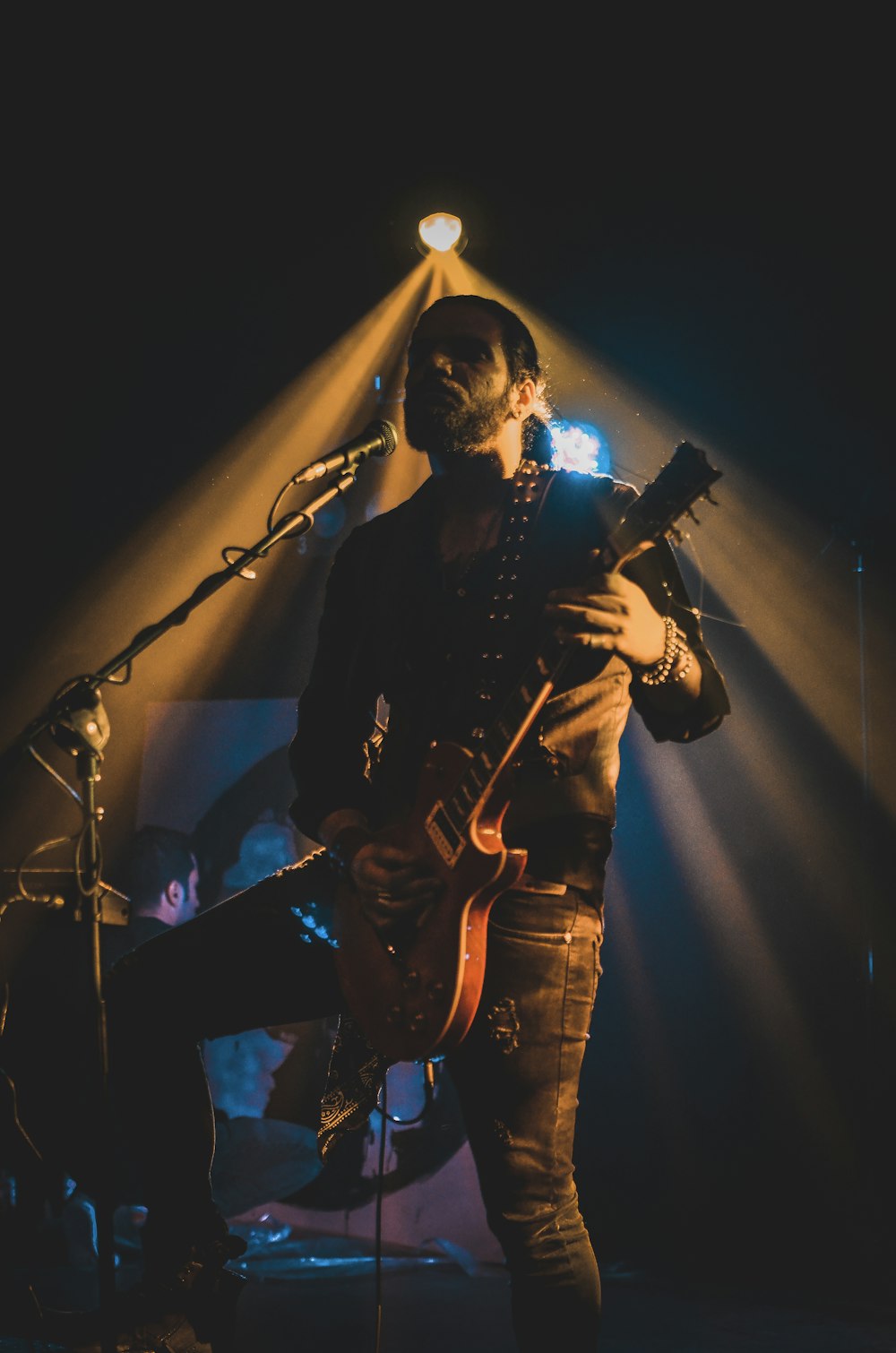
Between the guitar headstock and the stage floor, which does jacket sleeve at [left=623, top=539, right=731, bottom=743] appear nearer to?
the guitar headstock

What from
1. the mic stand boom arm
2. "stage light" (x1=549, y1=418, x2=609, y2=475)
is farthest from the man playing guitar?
"stage light" (x1=549, y1=418, x2=609, y2=475)

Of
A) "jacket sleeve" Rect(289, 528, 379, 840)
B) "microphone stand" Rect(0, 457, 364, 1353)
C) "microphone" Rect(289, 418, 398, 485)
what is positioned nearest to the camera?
"microphone stand" Rect(0, 457, 364, 1353)

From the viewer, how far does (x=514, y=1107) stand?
5.76 ft

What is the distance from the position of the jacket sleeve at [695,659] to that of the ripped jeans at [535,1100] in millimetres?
348

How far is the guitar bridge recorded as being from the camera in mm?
1789

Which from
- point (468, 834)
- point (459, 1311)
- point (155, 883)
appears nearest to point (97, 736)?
point (468, 834)

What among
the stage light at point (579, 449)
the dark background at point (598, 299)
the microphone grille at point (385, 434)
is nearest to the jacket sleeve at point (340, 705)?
the microphone grille at point (385, 434)

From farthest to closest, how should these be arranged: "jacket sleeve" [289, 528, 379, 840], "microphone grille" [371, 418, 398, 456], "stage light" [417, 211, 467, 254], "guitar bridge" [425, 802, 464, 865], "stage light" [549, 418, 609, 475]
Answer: "stage light" [417, 211, 467, 254] < "stage light" [549, 418, 609, 475] < "microphone grille" [371, 418, 398, 456] < "jacket sleeve" [289, 528, 379, 840] < "guitar bridge" [425, 802, 464, 865]

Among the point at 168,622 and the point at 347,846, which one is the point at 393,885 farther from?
the point at 168,622

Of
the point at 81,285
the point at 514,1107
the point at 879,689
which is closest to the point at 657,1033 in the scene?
the point at 879,689

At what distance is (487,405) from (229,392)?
3.10 meters

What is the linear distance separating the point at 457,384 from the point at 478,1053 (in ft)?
4.44

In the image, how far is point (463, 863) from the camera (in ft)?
5.80

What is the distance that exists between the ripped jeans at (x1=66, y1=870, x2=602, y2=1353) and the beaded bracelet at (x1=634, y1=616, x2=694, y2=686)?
41 cm
